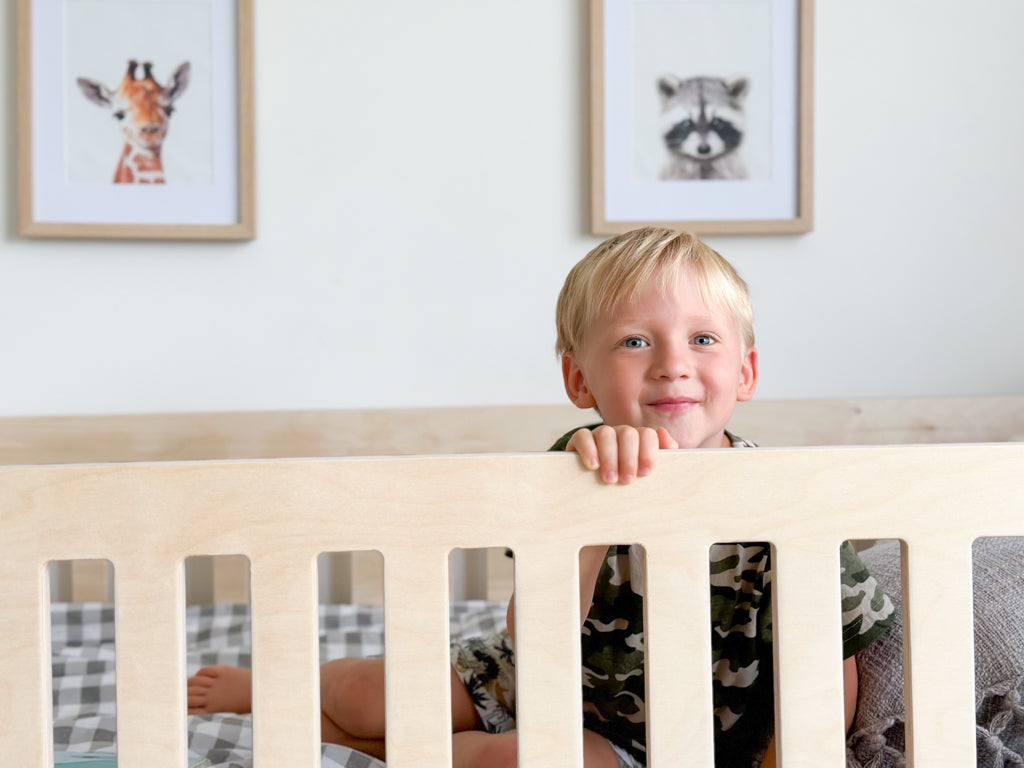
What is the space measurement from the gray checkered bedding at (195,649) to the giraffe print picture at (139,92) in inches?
24.0

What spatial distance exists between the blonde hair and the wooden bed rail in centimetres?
26

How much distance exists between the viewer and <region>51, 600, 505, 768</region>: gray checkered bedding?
3.10ft

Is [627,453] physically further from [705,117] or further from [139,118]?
[139,118]

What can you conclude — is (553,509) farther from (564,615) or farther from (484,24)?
(484,24)

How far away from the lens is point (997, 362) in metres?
1.49

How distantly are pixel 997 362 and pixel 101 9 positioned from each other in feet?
4.63

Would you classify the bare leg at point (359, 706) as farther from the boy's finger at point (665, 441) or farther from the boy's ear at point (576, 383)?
the boy's finger at point (665, 441)

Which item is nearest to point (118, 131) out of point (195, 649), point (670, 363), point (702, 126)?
point (195, 649)

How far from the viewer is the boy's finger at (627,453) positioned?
58 centimetres

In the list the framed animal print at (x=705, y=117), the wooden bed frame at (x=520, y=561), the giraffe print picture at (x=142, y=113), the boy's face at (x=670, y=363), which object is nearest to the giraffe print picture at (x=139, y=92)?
the giraffe print picture at (x=142, y=113)

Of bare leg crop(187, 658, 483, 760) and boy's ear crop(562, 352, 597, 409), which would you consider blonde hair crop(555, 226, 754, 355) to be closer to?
boy's ear crop(562, 352, 597, 409)

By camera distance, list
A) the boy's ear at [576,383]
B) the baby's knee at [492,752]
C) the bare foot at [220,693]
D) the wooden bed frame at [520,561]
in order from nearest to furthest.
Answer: the wooden bed frame at [520,561]
the baby's knee at [492,752]
the boy's ear at [576,383]
the bare foot at [220,693]

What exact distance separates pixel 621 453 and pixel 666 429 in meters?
0.23

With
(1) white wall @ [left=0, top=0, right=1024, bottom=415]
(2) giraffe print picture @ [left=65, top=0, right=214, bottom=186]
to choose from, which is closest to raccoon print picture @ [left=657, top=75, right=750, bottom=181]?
(1) white wall @ [left=0, top=0, right=1024, bottom=415]
